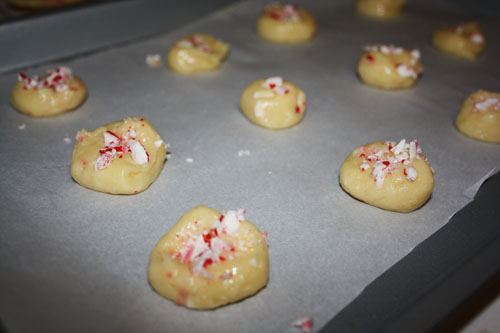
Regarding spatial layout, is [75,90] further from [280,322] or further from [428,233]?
[428,233]

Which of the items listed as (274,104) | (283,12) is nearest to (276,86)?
(274,104)

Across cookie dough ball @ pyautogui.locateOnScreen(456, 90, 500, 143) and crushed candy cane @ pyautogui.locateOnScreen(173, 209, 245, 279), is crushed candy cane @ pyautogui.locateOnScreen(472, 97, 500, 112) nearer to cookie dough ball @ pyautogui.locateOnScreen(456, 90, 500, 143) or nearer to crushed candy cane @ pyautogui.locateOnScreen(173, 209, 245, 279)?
cookie dough ball @ pyautogui.locateOnScreen(456, 90, 500, 143)

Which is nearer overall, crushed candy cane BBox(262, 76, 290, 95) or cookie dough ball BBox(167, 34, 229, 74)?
crushed candy cane BBox(262, 76, 290, 95)

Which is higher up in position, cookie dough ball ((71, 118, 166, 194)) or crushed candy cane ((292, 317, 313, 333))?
cookie dough ball ((71, 118, 166, 194))

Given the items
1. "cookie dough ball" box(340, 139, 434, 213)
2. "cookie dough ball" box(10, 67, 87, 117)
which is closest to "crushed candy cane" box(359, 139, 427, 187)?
"cookie dough ball" box(340, 139, 434, 213)

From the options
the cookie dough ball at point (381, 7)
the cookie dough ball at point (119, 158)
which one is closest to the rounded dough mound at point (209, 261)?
the cookie dough ball at point (119, 158)

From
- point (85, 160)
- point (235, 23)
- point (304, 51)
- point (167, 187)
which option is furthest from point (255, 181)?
point (235, 23)
